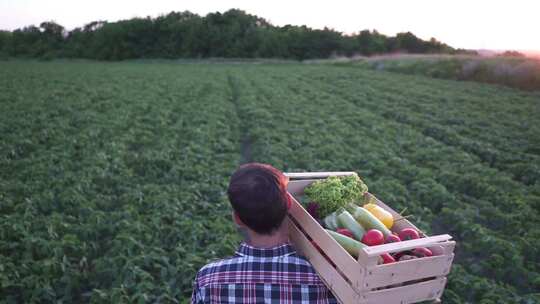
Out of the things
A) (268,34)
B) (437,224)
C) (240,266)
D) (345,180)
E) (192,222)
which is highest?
(268,34)

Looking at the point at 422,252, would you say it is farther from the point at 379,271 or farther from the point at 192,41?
the point at 192,41

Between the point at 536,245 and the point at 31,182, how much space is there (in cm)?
900

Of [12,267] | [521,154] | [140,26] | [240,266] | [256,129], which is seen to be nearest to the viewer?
[240,266]

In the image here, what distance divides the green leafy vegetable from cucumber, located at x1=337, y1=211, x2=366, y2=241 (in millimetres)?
134

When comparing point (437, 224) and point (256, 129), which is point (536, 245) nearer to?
point (437, 224)

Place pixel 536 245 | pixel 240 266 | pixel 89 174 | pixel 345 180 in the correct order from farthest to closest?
pixel 89 174 → pixel 536 245 → pixel 345 180 → pixel 240 266

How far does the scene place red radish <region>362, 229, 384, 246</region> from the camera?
7.88 ft

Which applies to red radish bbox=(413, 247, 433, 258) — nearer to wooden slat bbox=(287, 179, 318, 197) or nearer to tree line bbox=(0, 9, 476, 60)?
wooden slat bbox=(287, 179, 318, 197)

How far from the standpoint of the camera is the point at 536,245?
6379 mm

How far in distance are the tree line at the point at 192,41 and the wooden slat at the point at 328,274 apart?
47.3 meters

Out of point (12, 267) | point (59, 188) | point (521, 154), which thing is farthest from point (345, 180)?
point (521, 154)

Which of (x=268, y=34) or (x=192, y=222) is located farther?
(x=268, y=34)

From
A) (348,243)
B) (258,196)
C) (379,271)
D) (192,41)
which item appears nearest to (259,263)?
(258,196)

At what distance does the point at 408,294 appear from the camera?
2295mm
